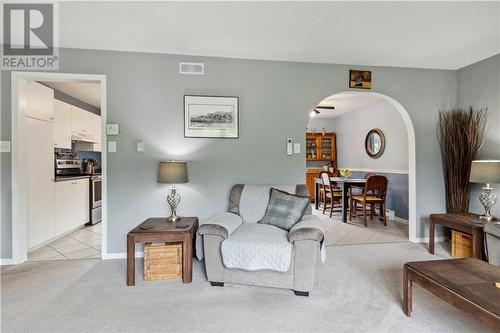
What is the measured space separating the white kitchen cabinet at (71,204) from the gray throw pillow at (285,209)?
121 inches

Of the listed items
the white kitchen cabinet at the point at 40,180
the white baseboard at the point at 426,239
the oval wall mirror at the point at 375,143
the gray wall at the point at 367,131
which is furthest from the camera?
the oval wall mirror at the point at 375,143

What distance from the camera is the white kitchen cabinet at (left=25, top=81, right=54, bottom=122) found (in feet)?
10.00

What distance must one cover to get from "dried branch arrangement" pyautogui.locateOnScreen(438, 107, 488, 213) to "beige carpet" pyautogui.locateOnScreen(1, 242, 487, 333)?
1.56m

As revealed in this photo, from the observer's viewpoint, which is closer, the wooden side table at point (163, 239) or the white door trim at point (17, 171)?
the wooden side table at point (163, 239)

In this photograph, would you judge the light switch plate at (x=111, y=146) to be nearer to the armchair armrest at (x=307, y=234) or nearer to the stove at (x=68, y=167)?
the stove at (x=68, y=167)

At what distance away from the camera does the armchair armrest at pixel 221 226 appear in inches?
86.0

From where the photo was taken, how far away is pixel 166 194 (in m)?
2.97

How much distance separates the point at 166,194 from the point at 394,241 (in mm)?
3176

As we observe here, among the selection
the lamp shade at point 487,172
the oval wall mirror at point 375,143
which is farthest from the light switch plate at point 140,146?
the oval wall mirror at point 375,143

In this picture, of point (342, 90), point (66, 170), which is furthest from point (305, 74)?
point (66, 170)

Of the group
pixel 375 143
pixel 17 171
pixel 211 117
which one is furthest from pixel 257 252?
pixel 375 143

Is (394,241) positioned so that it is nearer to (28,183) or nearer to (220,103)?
(220,103)

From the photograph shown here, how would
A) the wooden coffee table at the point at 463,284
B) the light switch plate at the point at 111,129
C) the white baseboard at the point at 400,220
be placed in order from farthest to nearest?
the white baseboard at the point at 400,220, the light switch plate at the point at 111,129, the wooden coffee table at the point at 463,284

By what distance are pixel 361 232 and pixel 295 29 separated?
3.15 meters
